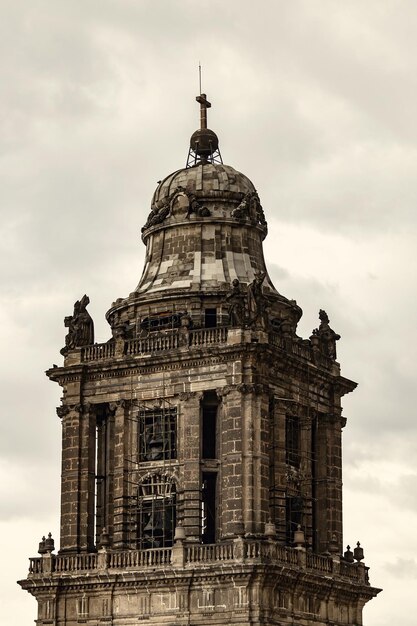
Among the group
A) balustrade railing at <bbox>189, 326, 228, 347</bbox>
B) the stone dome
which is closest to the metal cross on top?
the stone dome

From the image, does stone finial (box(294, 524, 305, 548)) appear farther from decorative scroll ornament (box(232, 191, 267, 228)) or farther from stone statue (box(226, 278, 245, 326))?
decorative scroll ornament (box(232, 191, 267, 228))

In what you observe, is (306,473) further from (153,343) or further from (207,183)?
(207,183)

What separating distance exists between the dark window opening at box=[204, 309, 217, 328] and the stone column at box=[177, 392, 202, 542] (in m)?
4.33

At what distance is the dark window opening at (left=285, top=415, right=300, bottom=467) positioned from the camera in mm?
99000

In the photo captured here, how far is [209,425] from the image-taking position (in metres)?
98.1

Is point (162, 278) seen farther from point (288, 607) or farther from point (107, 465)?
point (288, 607)

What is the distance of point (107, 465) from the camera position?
9950cm

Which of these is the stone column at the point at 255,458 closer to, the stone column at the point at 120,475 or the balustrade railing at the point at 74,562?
the stone column at the point at 120,475

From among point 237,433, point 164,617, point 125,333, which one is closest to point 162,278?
point 125,333

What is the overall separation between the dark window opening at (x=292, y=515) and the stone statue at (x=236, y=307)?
8548mm

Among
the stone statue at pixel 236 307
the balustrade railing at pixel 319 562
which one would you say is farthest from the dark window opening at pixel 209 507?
the stone statue at pixel 236 307

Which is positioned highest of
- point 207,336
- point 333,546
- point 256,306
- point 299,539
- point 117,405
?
point 256,306

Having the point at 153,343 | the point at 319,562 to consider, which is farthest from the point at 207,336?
the point at 319,562

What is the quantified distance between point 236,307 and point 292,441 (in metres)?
7.25
